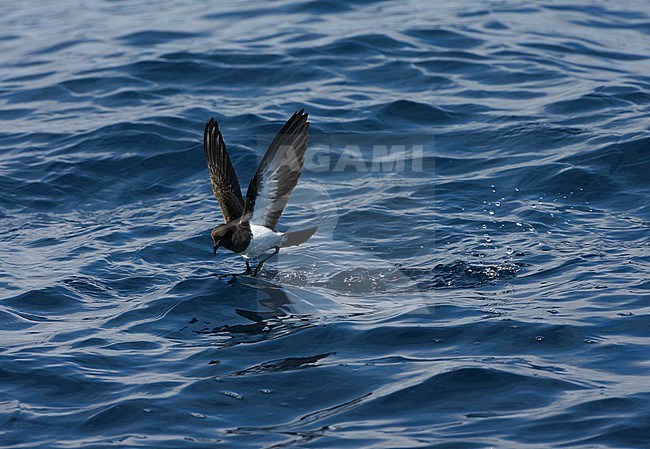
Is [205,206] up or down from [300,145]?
down

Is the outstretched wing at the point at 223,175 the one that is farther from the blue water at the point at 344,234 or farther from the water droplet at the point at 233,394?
the water droplet at the point at 233,394

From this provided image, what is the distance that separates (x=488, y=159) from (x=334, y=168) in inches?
73.4

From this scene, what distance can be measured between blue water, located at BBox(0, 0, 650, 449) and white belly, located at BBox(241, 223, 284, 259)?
0.38 metres

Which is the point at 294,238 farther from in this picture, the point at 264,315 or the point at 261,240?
the point at 264,315

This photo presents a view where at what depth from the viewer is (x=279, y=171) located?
7516mm

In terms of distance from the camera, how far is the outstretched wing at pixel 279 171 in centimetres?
737

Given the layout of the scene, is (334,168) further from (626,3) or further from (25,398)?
(626,3)

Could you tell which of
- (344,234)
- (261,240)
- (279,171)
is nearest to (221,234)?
(261,240)

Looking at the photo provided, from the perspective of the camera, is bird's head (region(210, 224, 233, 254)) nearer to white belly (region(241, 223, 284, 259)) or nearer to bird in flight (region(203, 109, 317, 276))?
bird in flight (region(203, 109, 317, 276))

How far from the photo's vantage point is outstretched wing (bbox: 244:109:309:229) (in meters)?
7.37

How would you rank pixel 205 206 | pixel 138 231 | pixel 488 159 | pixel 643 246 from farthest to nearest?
pixel 488 159
pixel 205 206
pixel 138 231
pixel 643 246

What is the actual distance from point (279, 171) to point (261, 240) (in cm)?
66

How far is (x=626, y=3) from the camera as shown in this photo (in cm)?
1670

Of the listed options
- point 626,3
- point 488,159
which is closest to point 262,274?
point 488,159
